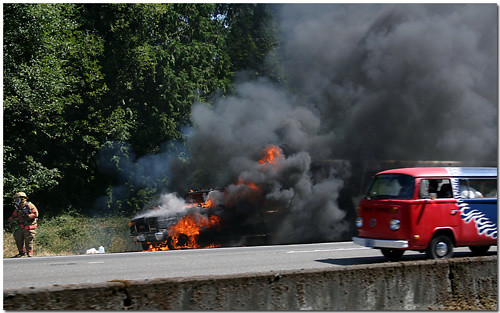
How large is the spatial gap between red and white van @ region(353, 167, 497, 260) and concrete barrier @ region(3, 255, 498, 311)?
10.5 feet

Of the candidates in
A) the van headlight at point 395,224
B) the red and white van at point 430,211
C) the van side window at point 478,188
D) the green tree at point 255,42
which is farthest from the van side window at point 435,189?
the green tree at point 255,42

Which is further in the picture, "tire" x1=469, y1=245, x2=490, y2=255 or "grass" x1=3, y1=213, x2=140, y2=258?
"grass" x1=3, y1=213, x2=140, y2=258

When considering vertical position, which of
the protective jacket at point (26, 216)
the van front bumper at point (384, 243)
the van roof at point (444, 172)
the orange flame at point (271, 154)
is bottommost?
the van front bumper at point (384, 243)

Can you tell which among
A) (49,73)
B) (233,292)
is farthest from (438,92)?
(233,292)

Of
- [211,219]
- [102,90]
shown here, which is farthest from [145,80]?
[211,219]

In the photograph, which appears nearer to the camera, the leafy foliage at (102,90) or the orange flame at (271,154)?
the orange flame at (271,154)

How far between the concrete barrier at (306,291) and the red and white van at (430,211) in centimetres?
319

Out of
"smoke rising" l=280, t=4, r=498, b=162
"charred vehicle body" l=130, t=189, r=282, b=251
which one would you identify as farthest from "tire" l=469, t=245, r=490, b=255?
"smoke rising" l=280, t=4, r=498, b=162

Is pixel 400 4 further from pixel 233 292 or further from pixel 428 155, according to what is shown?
pixel 233 292

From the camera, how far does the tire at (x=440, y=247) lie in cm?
1108

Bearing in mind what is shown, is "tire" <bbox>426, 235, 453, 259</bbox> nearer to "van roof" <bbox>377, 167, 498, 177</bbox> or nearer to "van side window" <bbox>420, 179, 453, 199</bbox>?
"van side window" <bbox>420, 179, 453, 199</bbox>

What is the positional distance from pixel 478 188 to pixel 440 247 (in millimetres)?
1610

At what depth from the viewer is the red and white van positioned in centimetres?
1100

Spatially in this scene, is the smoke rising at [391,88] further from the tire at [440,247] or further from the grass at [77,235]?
the tire at [440,247]
